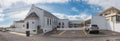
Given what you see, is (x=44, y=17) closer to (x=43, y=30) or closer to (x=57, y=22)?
(x=43, y=30)

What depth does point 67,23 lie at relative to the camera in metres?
78.1

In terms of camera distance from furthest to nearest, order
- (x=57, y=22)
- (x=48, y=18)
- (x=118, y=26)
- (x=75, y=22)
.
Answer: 1. (x=75, y=22)
2. (x=57, y=22)
3. (x=48, y=18)
4. (x=118, y=26)

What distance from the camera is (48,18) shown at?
62812 mm

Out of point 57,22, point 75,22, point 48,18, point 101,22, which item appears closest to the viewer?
point 101,22

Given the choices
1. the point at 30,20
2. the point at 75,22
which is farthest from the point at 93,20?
the point at 75,22

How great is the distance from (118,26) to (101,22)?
10276 millimetres

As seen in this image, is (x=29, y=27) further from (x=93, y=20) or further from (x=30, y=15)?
(x=93, y=20)

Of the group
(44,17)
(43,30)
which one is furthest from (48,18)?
(43,30)

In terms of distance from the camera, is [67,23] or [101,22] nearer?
[101,22]

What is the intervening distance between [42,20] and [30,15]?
4.02m

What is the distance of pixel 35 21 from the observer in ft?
195

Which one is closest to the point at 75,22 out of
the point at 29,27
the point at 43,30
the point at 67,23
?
the point at 67,23

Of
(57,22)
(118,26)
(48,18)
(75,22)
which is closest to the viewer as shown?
(118,26)

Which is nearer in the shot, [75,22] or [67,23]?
[67,23]
